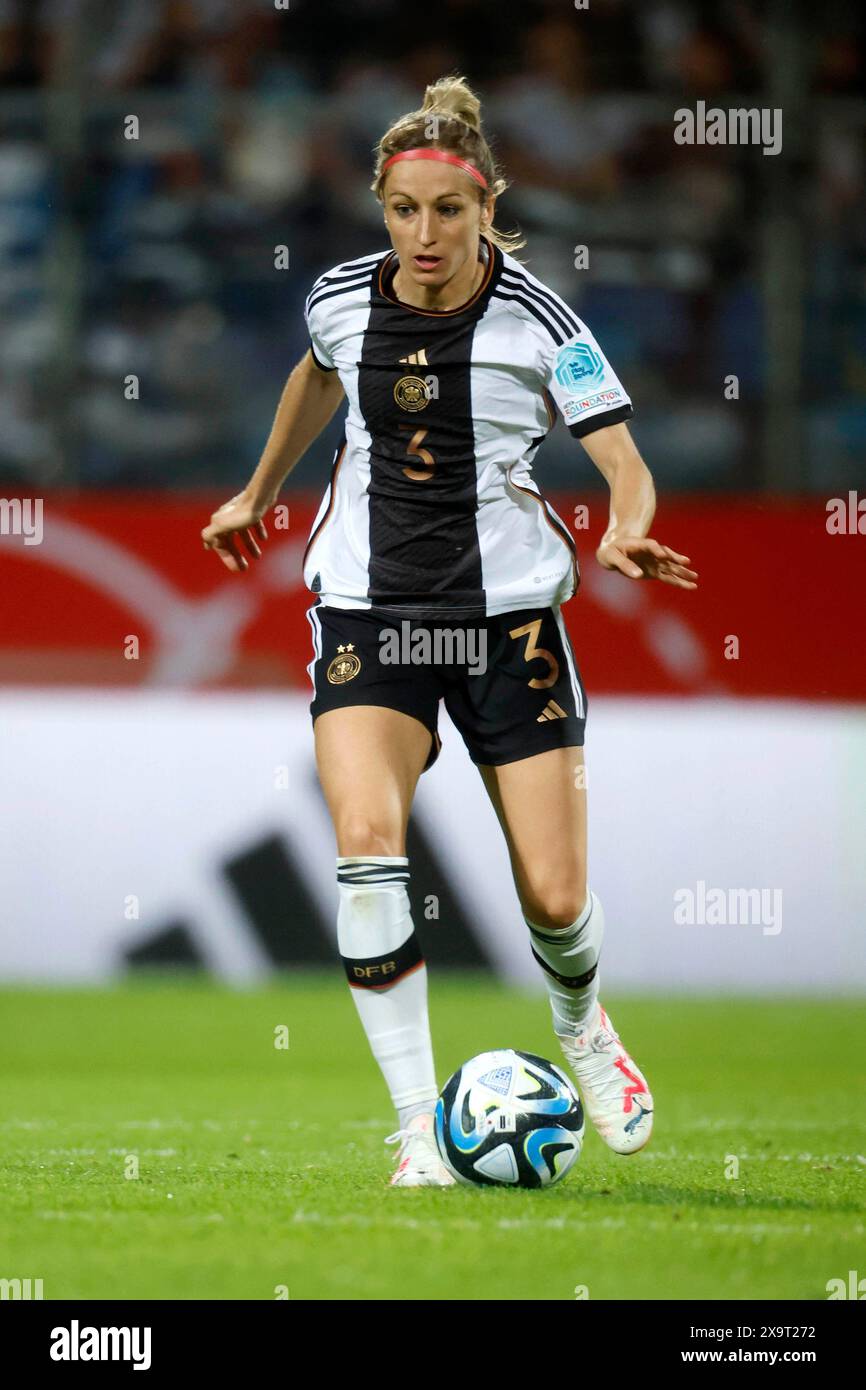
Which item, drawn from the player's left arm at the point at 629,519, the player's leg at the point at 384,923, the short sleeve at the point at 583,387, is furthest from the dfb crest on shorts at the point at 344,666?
the short sleeve at the point at 583,387

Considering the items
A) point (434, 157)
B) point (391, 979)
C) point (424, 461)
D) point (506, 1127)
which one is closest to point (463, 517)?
point (424, 461)

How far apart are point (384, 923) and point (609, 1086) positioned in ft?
2.79

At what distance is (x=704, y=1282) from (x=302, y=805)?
19.5 feet

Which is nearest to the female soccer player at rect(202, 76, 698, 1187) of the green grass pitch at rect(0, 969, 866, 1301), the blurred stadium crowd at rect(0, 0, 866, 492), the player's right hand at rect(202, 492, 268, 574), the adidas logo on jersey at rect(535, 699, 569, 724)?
the adidas logo on jersey at rect(535, 699, 569, 724)

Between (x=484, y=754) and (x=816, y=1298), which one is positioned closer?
(x=816, y=1298)

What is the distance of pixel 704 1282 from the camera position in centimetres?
351

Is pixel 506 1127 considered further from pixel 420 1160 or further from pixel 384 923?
pixel 384 923

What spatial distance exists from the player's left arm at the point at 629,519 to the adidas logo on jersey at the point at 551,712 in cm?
42

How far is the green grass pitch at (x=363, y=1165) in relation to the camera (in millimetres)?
3545

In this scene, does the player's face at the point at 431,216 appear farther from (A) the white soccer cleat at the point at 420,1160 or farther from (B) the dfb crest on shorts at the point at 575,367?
(A) the white soccer cleat at the point at 420,1160

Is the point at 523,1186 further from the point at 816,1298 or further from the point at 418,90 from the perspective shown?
the point at 418,90

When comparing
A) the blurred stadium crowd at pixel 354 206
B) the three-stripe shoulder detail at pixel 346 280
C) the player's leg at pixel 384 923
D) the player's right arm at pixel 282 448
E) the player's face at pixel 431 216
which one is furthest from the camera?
the blurred stadium crowd at pixel 354 206

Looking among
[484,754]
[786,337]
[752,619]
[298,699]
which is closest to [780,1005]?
[752,619]

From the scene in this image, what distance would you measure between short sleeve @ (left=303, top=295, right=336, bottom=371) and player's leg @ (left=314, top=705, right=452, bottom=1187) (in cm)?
95
